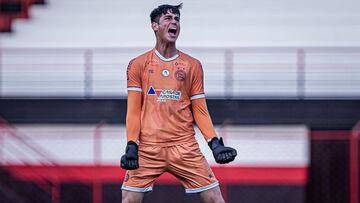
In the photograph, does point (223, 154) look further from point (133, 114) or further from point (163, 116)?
point (133, 114)

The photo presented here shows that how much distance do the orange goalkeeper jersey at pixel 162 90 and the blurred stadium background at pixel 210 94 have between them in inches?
204

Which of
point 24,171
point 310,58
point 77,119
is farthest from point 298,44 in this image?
point 24,171

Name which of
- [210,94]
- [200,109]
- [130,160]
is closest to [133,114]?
[130,160]

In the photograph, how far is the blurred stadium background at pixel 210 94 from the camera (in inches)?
550

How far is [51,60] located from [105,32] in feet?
3.13

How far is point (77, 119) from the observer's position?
14914 mm

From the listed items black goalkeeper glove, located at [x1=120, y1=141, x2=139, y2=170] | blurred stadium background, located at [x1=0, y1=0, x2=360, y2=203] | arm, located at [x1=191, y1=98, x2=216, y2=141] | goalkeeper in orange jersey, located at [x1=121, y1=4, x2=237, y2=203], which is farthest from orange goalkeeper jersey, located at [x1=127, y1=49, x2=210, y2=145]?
blurred stadium background, located at [x1=0, y1=0, x2=360, y2=203]

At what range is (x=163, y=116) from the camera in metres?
8.40

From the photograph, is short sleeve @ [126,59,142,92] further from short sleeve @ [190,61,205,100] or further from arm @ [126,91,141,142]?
short sleeve @ [190,61,205,100]

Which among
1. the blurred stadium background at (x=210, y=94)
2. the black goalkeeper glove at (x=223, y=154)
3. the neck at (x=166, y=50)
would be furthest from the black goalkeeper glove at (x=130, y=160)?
the blurred stadium background at (x=210, y=94)

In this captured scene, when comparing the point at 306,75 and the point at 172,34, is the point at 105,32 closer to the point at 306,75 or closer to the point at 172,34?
the point at 306,75

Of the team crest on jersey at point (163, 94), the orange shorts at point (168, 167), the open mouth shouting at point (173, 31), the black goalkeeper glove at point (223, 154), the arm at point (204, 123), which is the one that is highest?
the open mouth shouting at point (173, 31)

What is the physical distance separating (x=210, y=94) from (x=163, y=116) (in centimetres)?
654

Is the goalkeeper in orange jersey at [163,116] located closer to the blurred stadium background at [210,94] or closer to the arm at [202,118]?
the arm at [202,118]
